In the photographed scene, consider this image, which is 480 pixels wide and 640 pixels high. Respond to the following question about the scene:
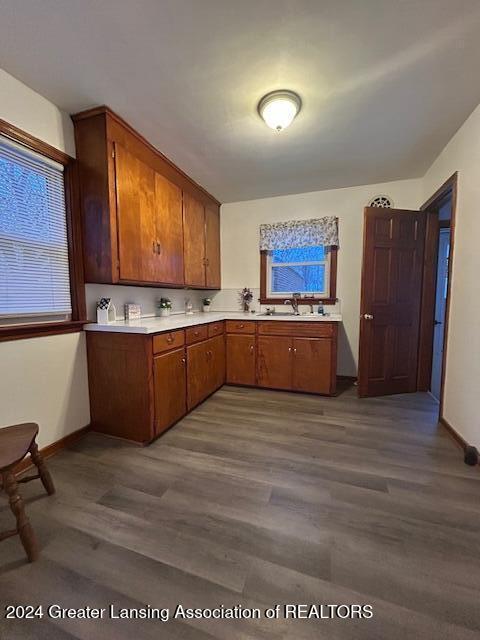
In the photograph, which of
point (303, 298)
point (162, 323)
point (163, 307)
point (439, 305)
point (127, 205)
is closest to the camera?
point (127, 205)

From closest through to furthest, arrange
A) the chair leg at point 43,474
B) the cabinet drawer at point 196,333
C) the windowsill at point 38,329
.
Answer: the chair leg at point 43,474 < the windowsill at point 38,329 < the cabinet drawer at point 196,333

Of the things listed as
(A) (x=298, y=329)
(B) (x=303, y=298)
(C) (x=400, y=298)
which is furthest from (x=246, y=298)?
(C) (x=400, y=298)

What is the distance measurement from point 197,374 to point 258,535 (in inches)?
62.1

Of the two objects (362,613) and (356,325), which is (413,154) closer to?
(356,325)

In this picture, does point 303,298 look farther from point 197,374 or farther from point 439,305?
point 197,374

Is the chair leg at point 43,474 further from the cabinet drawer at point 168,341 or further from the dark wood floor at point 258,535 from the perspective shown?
the cabinet drawer at point 168,341

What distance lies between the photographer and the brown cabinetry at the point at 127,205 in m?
2.02

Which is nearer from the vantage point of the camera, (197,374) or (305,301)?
(197,374)

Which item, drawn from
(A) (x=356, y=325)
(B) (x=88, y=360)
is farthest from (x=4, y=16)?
(A) (x=356, y=325)

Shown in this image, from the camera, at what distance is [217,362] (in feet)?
10.3

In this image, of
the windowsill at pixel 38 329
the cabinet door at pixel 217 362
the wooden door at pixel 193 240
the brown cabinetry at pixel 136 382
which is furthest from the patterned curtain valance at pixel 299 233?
the windowsill at pixel 38 329

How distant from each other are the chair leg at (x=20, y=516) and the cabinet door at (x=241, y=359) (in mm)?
2319

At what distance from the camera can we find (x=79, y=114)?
200 centimetres

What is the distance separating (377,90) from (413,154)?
113 centimetres
